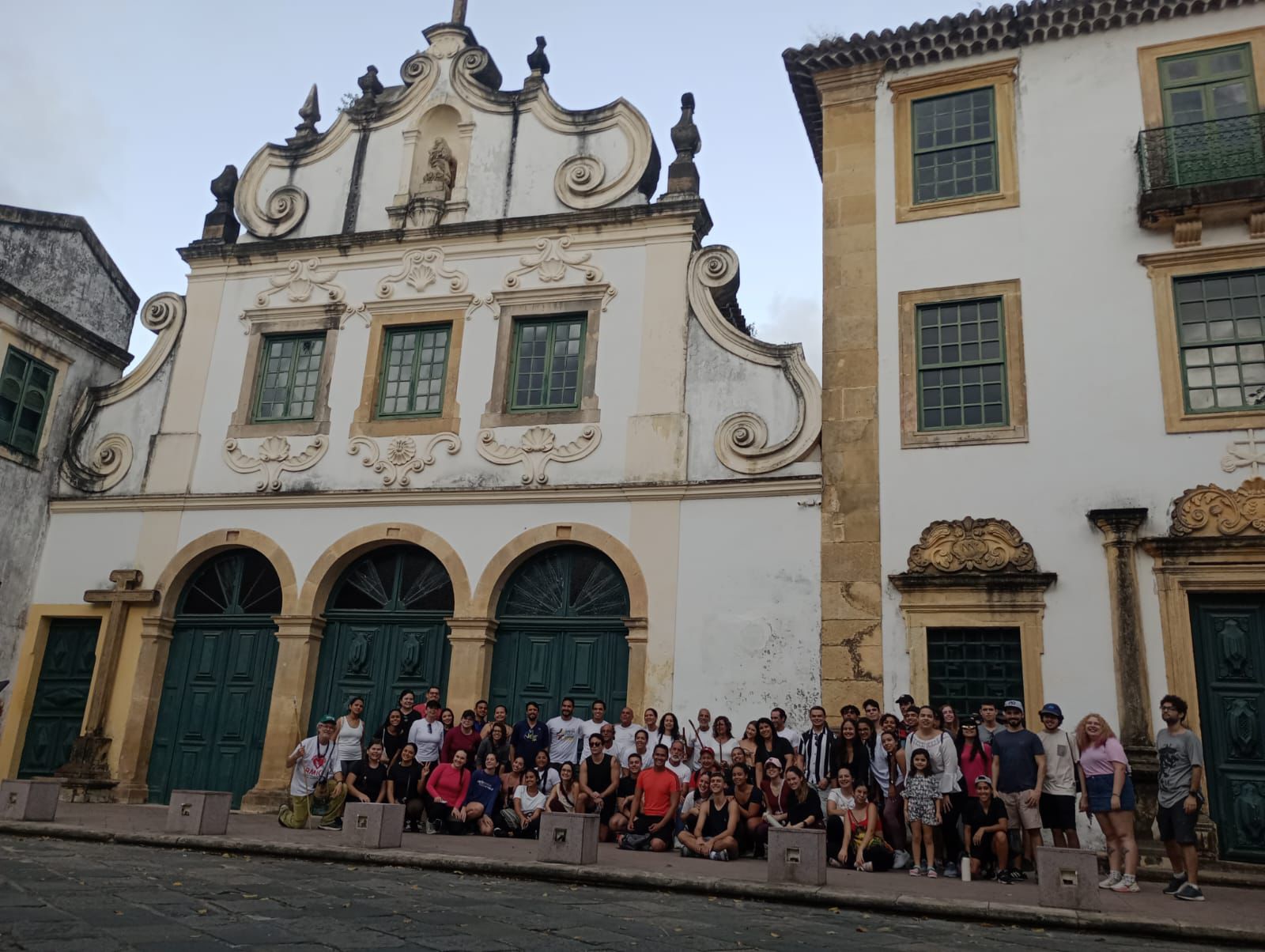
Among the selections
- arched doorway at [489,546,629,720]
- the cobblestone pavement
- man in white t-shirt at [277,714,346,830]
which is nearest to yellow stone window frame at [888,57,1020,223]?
arched doorway at [489,546,629,720]

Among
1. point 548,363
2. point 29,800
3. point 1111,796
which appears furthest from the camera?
point 548,363

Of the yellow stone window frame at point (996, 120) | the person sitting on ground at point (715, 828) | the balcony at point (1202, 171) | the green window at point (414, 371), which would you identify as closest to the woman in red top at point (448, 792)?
the person sitting on ground at point (715, 828)

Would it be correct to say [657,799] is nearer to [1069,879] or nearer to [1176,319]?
[1069,879]

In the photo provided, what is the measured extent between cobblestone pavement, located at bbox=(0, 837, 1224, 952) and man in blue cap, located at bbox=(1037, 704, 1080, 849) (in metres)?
2.70

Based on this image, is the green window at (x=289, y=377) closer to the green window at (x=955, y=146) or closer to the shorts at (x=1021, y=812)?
the green window at (x=955, y=146)

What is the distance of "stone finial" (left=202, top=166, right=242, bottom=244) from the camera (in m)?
17.2

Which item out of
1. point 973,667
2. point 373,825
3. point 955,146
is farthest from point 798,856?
point 955,146

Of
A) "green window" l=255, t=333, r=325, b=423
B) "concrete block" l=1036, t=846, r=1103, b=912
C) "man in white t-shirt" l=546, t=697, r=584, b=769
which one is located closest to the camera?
"concrete block" l=1036, t=846, r=1103, b=912

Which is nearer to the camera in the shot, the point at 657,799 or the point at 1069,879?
the point at 1069,879

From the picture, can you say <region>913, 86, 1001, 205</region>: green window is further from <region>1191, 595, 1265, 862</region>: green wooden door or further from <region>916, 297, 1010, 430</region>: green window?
<region>1191, 595, 1265, 862</region>: green wooden door

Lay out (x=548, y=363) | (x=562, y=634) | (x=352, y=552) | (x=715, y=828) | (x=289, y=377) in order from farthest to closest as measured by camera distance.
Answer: (x=289, y=377)
(x=548, y=363)
(x=352, y=552)
(x=562, y=634)
(x=715, y=828)

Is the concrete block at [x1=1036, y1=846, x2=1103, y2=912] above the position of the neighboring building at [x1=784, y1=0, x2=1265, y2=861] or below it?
below

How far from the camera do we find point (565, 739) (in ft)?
41.1

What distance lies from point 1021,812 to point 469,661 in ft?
22.8
